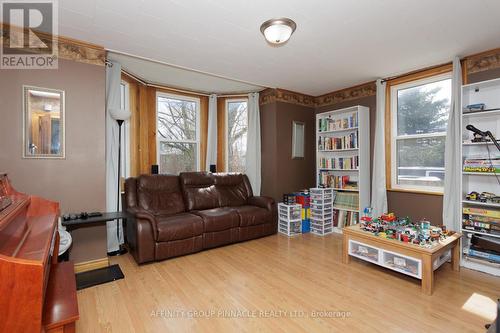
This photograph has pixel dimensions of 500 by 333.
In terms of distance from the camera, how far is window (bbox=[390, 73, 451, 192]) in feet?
10.7

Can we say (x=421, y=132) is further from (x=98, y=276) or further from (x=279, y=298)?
(x=98, y=276)

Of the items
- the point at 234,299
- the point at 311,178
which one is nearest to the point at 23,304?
the point at 234,299

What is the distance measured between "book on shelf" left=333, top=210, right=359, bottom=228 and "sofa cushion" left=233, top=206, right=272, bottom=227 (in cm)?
122

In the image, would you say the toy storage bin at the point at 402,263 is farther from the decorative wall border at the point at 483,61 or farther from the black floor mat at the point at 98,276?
the black floor mat at the point at 98,276

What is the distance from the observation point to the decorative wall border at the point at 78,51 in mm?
2529

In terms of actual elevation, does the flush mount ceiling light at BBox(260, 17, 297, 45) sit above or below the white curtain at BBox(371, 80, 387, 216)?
above

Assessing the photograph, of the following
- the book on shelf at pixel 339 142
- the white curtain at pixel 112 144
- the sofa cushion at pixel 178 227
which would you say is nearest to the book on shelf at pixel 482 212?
the book on shelf at pixel 339 142

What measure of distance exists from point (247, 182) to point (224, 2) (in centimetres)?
291

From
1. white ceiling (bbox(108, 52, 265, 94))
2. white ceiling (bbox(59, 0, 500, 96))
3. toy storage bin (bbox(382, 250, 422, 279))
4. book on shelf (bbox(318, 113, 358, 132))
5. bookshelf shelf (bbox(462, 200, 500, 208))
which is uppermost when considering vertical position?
white ceiling (bbox(108, 52, 265, 94))

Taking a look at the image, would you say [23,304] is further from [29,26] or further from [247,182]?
[247,182]

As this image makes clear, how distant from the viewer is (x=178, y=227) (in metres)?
2.98

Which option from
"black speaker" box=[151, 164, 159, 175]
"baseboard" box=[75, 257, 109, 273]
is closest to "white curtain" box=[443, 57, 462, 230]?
"black speaker" box=[151, 164, 159, 175]

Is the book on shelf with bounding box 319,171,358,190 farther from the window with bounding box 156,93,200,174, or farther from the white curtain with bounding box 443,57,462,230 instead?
the window with bounding box 156,93,200,174

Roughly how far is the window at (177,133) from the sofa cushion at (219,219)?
117cm
